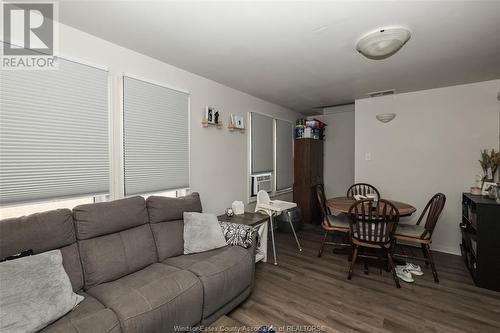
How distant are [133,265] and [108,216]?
17.5 inches

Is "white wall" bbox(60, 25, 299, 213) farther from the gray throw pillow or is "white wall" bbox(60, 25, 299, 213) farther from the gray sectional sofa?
the gray throw pillow

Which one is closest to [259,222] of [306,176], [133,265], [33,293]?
[133,265]

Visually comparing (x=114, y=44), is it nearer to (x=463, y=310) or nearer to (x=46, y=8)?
(x=46, y=8)

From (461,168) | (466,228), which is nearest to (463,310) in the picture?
(466,228)

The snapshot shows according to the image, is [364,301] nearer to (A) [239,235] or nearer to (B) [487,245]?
(A) [239,235]

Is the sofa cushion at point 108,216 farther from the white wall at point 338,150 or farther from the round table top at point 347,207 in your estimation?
the white wall at point 338,150

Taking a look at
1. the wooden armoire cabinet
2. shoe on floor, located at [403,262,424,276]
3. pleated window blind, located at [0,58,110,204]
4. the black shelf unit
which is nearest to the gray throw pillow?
pleated window blind, located at [0,58,110,204]

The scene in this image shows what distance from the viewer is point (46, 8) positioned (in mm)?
1656

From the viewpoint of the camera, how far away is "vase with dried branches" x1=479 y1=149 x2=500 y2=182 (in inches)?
118

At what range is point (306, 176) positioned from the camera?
15.9 feet

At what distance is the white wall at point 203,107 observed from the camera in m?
2.04
